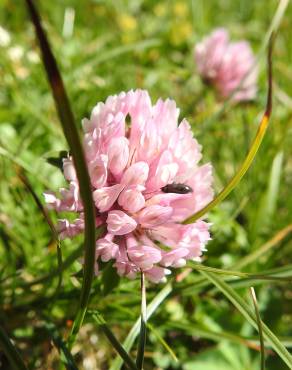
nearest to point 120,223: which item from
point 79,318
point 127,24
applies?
point 79,318

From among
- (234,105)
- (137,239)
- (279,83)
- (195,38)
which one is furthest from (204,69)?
(137,239)

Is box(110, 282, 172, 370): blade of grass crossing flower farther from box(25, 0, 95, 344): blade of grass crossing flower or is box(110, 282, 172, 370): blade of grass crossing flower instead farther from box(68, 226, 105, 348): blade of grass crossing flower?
box(25, 0, 95, 344): blade of grass crossing flower

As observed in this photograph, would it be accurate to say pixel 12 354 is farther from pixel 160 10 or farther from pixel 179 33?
pixel 160 10

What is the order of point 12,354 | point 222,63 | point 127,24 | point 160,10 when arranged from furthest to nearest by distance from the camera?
point 160,10, point 127,24, point 222,63, point 12,354

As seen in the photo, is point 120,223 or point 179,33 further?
point 179,33

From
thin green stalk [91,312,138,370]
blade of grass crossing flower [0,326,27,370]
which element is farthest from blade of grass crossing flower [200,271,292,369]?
blade of grass crossing flower [0,326,27,370]

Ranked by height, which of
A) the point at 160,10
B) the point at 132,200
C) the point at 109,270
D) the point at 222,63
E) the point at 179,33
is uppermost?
the point at 160,10

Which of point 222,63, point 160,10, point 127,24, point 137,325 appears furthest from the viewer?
point 160,10
